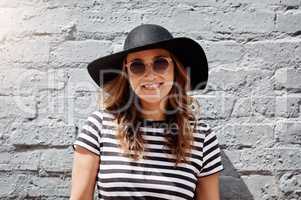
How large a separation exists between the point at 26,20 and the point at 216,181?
100cm

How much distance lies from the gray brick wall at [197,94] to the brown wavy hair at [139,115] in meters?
0.26

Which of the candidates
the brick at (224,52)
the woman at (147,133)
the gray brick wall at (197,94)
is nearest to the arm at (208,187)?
the woman at (147,133)

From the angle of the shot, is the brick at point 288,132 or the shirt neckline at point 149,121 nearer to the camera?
the shirt neckline at point 149,121

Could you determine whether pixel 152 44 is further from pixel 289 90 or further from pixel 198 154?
pixel 289 90

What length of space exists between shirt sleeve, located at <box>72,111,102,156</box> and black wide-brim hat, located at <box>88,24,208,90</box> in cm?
17

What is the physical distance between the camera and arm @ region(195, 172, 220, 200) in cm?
161

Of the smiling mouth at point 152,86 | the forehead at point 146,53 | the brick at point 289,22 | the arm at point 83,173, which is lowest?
the arm at point 83,173

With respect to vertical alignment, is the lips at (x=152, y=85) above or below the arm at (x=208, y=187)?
above

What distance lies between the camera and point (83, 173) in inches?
58.7

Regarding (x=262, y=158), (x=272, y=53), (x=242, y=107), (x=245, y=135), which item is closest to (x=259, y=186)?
(x=262, y=158)

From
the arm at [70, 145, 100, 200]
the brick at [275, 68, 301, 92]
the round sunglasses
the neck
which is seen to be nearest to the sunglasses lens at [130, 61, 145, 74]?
the round sunglasses

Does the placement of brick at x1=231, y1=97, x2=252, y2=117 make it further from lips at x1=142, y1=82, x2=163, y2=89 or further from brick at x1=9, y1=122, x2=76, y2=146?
brick at x1=9, y1=122, x2=76, y2=146

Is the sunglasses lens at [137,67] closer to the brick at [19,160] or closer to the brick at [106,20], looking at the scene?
the brick at [106,20]

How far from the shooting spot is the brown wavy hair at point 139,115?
1.51 metres
